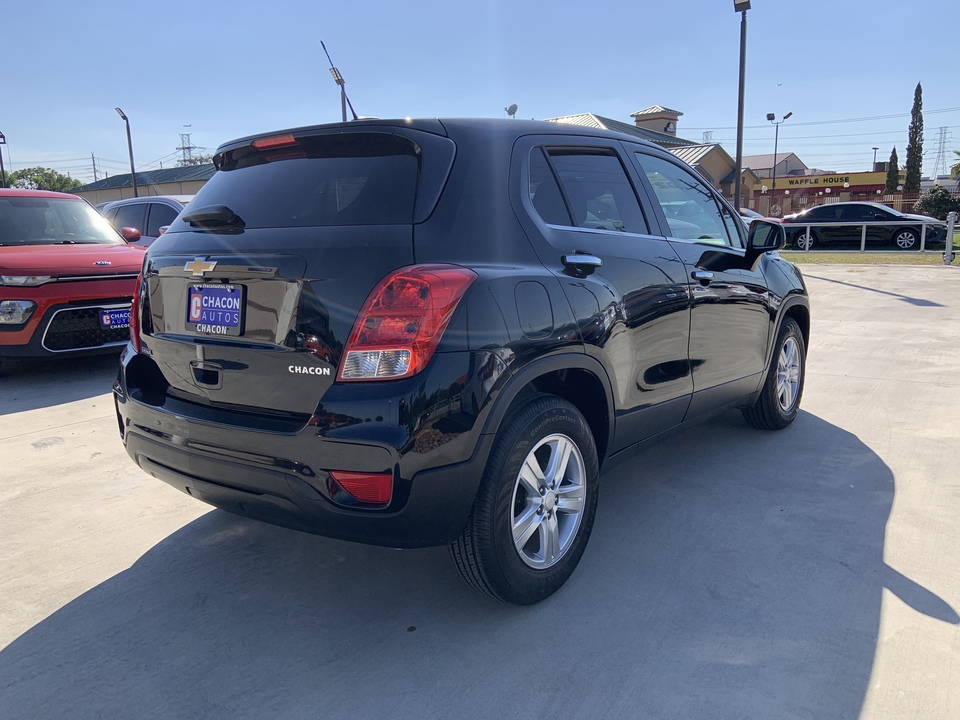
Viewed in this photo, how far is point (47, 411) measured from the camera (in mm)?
5367

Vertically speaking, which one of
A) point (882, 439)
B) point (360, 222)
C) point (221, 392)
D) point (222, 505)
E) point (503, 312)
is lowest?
point (882, 439)

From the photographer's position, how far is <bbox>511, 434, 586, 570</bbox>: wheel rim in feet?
8.57

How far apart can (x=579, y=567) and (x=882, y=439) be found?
269 cm

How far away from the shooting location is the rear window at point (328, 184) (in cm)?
246

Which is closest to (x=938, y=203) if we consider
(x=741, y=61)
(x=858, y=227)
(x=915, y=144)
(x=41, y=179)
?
(x=858, y=227)

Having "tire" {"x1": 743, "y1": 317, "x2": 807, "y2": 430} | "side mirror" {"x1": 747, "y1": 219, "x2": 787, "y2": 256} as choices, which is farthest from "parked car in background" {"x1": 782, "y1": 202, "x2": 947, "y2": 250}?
"side mirror" {"x1": 747, "y1": 219, "x2": 787, "y2": 256}

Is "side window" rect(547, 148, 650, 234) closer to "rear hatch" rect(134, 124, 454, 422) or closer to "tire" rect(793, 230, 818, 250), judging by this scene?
"rear hatch" rect(134, 124, 454, 422)

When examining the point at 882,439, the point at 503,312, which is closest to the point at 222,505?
the point at 503,312

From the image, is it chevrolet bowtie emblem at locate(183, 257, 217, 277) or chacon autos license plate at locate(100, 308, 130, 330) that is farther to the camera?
chacon autos license plate at locate(100, 308, 130, 330)

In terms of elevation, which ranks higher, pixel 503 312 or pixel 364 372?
pixel 503 312

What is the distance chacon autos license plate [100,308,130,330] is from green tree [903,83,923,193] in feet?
218

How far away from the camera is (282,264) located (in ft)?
7.84

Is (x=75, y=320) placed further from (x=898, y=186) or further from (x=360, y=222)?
(x=898, y=186)

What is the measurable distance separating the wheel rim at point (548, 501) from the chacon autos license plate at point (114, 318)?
4.77m
